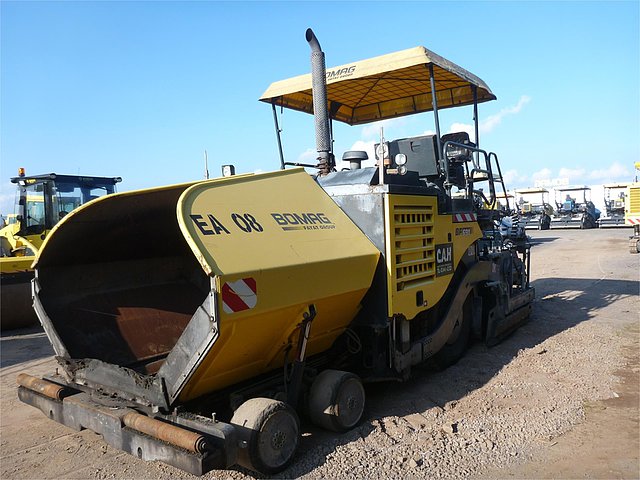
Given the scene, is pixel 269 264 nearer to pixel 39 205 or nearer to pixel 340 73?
pixel 340 73

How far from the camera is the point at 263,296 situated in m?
3.18

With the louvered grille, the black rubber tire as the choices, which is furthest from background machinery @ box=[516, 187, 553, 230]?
the louvered grille

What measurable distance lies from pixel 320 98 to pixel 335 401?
2.94m


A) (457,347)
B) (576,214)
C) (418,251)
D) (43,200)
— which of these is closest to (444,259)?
(418,251)

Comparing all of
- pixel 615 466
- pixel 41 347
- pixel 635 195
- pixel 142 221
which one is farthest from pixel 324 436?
pixel 635 195

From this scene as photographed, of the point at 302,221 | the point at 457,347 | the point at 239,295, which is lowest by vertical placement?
the point at 457,347

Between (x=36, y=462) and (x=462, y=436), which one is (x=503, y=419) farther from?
(x=36, y=462)

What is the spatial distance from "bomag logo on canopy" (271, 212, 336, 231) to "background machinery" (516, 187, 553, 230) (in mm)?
26400

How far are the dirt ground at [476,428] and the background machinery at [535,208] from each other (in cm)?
2434

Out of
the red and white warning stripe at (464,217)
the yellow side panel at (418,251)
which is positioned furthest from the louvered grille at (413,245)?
the red and white warning stripe at (464,217)

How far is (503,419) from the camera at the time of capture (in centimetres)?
414

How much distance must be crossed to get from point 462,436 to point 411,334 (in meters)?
1.21

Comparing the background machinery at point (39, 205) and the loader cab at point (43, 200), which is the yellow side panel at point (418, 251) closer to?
the background machinery at point (39, 205)

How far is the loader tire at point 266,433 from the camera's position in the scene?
3205mm
